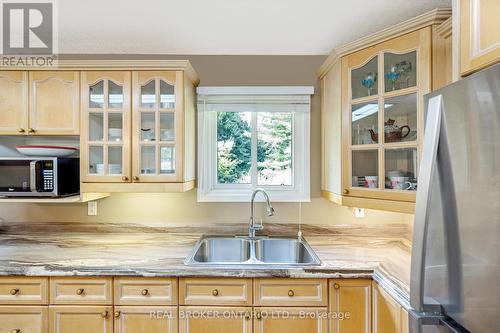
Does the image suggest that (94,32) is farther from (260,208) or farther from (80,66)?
(260,208)

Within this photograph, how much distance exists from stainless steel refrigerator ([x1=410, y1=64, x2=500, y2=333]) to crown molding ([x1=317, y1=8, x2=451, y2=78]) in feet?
2.68

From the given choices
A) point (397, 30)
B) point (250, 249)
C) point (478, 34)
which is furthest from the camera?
point (250, 249)

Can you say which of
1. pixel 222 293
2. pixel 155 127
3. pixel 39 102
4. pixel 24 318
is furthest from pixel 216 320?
pixel 39 102

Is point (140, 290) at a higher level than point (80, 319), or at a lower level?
higher

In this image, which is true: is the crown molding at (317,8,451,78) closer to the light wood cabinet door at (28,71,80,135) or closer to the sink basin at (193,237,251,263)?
the sink basin at (193,237,251,263)

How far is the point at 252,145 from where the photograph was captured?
2.34 m

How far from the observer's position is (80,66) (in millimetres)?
1916

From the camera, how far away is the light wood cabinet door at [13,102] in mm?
1926

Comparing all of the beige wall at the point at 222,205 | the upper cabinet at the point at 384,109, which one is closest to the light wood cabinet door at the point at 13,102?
the beige wall at the point at 222,205

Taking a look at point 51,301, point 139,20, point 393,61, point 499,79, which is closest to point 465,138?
point 499,79

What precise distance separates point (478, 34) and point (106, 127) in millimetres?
1987

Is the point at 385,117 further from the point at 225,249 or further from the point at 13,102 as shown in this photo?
the point at 13,102

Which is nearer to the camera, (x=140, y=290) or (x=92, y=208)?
(x=140, y=290)

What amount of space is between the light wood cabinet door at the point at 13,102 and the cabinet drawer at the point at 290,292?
186 centimetres
